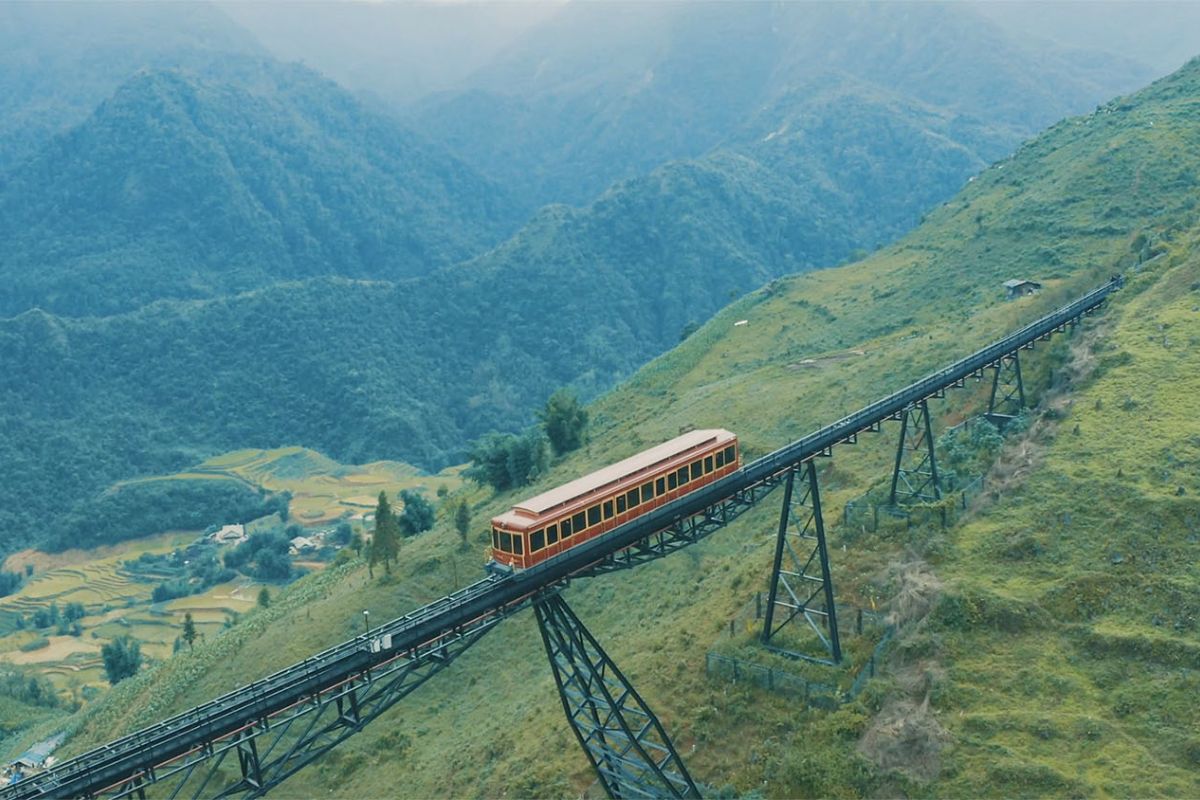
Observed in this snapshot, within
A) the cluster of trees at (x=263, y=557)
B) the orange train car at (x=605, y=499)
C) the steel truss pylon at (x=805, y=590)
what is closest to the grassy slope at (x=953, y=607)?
the steel truss pylon at (x=805, y=590)

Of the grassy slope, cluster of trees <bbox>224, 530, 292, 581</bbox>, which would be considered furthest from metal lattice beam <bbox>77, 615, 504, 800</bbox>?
cluster of trees <bbox>224, 530, 292, 581</bbox>

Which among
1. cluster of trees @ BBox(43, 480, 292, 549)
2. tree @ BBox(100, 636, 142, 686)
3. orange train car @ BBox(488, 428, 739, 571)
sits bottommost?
tree @ BBox(100, 636, 142, 686)

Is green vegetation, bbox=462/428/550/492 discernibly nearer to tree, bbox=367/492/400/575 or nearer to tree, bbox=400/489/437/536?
tree, bbox=400/489/437/536

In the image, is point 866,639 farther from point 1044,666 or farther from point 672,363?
point 672,363

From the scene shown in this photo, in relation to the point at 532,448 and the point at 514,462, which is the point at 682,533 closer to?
the point at 532,448

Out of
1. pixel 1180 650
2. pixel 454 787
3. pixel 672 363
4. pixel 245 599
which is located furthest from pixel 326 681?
pixel 245 599

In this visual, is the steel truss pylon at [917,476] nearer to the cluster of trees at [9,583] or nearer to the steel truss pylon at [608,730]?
the steel truss pylon at [608,730]

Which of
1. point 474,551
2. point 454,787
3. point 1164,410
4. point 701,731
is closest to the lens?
point 701,731
